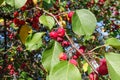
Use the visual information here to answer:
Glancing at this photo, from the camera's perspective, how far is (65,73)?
1148mm

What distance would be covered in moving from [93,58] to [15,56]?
2.69 metres

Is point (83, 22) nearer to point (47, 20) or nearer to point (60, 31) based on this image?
point (60, 31)

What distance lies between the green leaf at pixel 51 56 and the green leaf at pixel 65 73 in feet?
0.57

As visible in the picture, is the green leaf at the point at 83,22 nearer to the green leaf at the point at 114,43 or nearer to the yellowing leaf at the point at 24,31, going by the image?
the green leaf at the point at 114,43

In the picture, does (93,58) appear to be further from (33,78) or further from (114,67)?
(33,78)

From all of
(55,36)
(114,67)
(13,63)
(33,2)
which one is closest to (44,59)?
(55,36)

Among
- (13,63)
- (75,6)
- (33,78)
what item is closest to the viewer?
(13,63)

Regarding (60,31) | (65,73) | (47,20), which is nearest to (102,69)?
(65,73)

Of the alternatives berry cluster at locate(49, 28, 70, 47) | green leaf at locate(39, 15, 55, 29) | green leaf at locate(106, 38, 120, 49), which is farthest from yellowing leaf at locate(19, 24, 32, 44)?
green leaf at locate(106, 38, 120, 49)

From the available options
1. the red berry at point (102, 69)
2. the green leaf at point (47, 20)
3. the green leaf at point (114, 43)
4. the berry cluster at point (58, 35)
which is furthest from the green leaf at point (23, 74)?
the red berry at point (102, 69)

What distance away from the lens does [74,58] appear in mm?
1402

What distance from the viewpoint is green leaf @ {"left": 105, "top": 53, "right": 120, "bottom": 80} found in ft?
3.66

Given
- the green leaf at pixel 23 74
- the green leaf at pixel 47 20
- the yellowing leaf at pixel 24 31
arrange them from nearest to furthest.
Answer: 1. the green leaf at pixel 47 20
2. the yellowing leaf at pixel 24 31
3. the green leaf at pixel 23 74

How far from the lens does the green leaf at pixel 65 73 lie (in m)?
1.13
